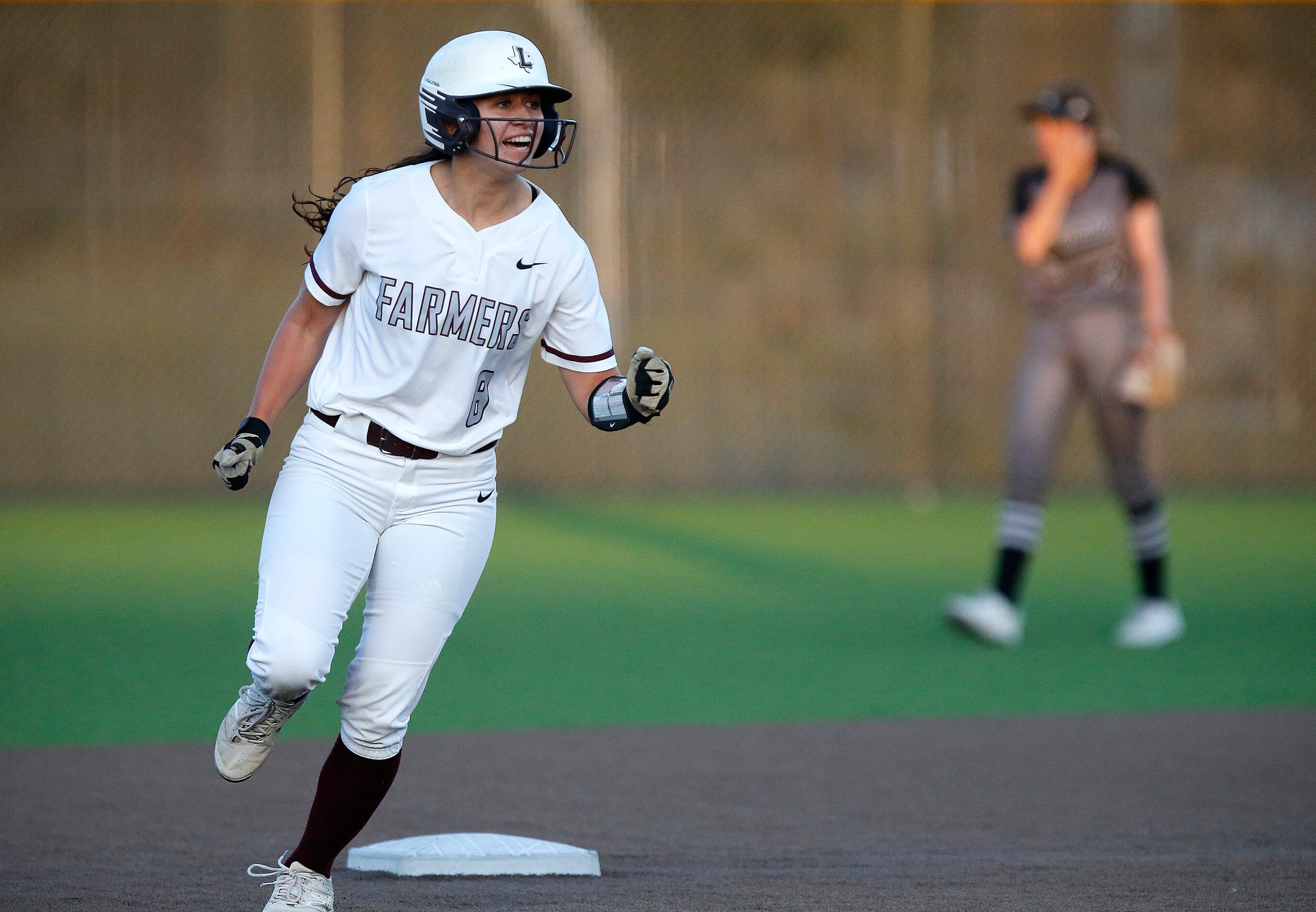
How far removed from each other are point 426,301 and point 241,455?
558 millimetres

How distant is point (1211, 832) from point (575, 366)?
224 centimetres

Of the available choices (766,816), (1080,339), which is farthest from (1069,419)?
(766,816)

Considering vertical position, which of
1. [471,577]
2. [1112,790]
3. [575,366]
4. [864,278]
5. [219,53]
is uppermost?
[219,53]

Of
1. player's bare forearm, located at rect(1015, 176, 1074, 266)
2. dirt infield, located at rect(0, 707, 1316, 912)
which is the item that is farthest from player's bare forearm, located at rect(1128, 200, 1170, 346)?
dirt infield, located at rect(0, 707, 1316, 912)

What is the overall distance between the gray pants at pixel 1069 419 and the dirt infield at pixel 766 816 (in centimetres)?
155

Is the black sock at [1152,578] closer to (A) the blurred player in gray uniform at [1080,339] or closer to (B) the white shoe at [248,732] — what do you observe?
(A) the blurred player in gray uniform at [1080,339]

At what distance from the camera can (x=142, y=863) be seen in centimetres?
412

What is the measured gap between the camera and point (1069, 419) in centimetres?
766

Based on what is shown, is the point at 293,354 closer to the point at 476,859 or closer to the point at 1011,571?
the point at 476,859

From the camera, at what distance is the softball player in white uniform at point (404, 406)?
146 inches

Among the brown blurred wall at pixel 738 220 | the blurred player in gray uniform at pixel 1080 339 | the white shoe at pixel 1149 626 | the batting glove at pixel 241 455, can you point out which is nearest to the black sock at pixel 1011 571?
the blurred player in gray uniform at pixel 1080 339

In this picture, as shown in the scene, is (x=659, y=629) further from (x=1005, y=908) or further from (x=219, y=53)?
(x=219, y=53)

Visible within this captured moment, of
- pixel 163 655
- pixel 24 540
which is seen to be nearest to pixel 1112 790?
pixel 163 655

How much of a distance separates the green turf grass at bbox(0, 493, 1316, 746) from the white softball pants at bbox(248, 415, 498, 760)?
233cm
